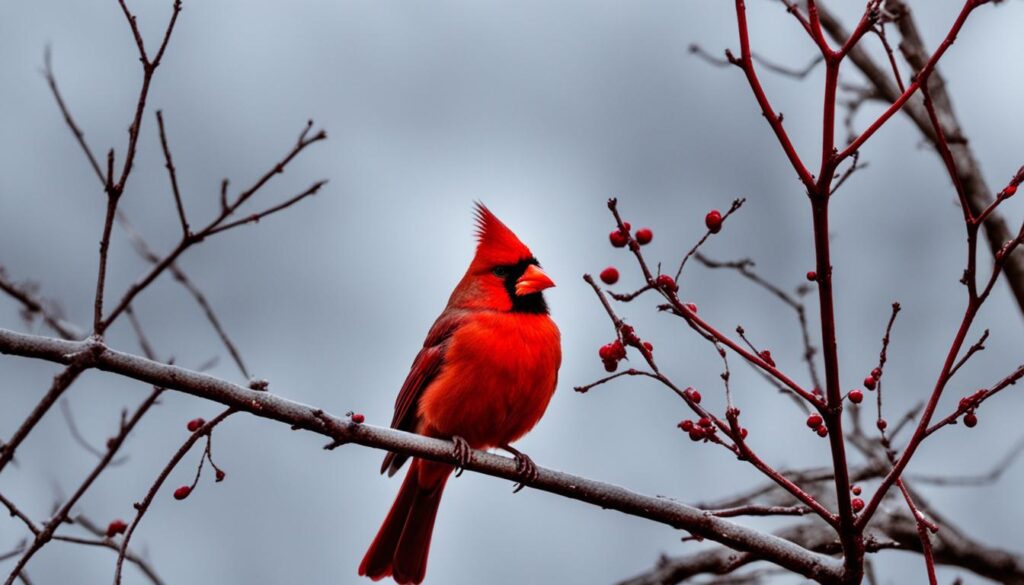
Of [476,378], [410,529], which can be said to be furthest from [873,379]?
[410,529]

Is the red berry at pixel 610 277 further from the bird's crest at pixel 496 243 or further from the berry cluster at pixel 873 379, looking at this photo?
the bird's crest at pixel 496 243

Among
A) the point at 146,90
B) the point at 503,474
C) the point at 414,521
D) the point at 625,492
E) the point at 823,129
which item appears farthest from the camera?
the point at 414,521

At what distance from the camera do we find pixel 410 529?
152 inches

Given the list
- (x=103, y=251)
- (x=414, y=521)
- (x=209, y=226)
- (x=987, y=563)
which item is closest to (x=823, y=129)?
(x=103, y=251)

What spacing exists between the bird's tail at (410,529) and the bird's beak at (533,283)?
0.65 metres

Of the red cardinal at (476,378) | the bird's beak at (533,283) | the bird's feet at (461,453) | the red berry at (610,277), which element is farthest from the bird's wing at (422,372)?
the red berry at (610,277)

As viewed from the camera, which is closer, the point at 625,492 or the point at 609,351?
the point at 609,351

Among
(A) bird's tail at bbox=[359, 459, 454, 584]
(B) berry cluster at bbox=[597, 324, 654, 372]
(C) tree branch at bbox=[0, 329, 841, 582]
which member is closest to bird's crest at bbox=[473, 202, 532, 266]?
(A) bird's tail at bbox=[359, 459, 454, 584]

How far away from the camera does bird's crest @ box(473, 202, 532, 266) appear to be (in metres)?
3.84

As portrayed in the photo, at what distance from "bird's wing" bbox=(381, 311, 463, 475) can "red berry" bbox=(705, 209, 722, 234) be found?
1.67m

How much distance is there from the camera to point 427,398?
353 cm

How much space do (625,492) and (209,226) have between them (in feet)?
3.62

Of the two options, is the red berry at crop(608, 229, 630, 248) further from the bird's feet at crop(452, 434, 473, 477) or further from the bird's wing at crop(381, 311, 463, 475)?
the bird's wing at crop(381, 311, 463, 475)

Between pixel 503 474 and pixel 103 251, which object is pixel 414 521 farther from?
pixel 103 251
